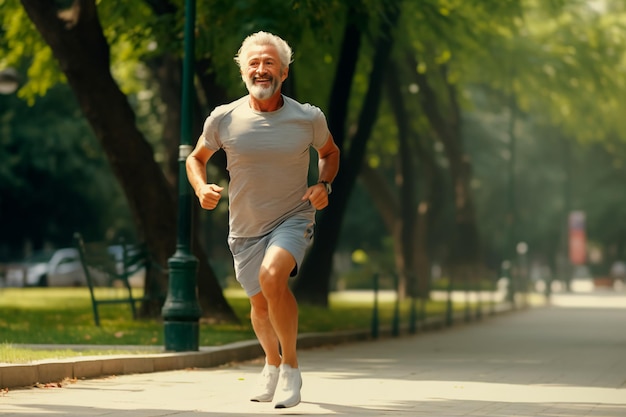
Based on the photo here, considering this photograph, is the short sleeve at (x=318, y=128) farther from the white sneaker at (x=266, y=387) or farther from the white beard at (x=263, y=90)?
the white sneaker at (x=266, y=387)

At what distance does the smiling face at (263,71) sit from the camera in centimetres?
905

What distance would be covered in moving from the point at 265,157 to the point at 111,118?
933cm

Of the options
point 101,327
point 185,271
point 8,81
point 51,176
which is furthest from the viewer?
point 51,176

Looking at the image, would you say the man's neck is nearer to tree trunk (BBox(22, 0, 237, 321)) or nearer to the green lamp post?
the green lamp post

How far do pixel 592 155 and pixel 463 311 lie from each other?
37970 mm

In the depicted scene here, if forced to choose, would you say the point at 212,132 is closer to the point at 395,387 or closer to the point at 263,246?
the point at 263,246

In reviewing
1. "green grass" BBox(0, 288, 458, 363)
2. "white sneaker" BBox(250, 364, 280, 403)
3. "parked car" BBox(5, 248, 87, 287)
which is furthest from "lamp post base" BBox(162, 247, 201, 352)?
"parked car" BBox(5, 248, 87, 287)

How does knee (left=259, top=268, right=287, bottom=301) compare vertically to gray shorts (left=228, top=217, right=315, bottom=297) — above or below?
below

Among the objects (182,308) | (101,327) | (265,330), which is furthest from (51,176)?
(265,330)

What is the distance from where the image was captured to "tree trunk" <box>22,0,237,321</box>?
17.8 meters

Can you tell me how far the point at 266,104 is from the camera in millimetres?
9211

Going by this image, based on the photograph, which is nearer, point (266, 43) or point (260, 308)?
point (266, 43)

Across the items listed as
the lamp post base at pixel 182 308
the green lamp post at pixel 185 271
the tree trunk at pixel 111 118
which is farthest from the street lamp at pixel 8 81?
the lamp post base at pixel 182 308

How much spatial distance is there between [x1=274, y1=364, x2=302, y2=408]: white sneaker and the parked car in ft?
133
